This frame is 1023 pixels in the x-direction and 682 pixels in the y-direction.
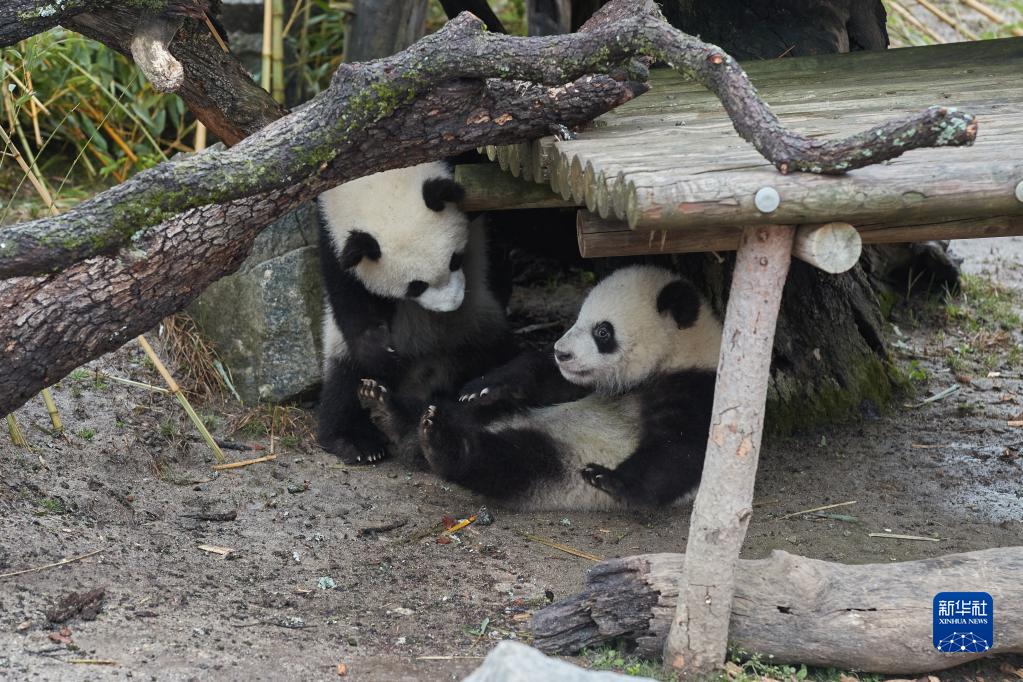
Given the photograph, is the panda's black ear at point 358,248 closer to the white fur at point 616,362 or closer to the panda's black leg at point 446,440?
the panda's black leg at point 446,440

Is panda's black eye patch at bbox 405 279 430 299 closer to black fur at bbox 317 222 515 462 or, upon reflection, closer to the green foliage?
black fur at bbox 317 222 515 462

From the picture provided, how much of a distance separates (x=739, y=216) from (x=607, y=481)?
1.74 metres

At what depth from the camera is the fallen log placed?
3.23 meters

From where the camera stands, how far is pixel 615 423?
4.80 meters

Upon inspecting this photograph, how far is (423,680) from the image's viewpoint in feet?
10.6

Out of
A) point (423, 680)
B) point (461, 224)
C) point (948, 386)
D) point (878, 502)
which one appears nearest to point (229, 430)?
point (461, 224)

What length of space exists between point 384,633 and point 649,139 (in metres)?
1.78

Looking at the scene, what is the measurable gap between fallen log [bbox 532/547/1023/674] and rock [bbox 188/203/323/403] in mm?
2641

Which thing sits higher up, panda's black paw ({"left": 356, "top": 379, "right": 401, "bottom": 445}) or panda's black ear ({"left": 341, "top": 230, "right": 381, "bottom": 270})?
panda's black ear ({"left": 341, "top": 230, "right": 381, "bottom": 270})

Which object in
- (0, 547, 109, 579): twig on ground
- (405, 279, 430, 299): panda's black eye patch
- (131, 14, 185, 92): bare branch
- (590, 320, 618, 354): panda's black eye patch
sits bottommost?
(0, 547, 109, 579): twig on ground

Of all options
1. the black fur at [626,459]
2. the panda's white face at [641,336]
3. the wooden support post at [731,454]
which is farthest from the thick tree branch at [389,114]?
the black fur at [626,459]

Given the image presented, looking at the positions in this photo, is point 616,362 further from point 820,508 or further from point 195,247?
point 195,247

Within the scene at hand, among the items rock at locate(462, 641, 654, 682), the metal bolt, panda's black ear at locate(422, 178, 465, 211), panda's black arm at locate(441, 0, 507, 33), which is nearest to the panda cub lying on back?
panda's black ear at locate(422, 178, 465, 211)

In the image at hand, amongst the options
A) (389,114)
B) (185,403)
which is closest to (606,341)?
(389,114)
